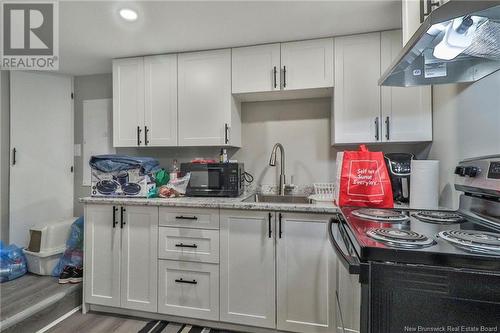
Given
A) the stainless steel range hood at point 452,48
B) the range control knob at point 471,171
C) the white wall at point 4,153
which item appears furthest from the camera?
the white wall at point 4,153

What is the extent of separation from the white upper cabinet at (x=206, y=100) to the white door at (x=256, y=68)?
76 mm

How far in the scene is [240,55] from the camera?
2170 mm

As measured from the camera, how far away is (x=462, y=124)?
143 centimetres

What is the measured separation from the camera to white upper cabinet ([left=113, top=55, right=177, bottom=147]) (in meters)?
2.34

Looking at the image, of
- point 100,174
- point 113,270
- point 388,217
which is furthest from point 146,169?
point 388,217

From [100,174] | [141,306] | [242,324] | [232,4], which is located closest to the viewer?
[232,4]

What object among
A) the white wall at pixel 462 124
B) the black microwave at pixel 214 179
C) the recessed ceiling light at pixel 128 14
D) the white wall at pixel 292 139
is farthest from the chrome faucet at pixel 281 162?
the recessed ceiling light at pixel 128 14

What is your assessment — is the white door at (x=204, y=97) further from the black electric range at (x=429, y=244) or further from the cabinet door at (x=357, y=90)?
the black electric range at (x=429, y=244)

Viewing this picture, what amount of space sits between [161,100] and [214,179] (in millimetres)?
909

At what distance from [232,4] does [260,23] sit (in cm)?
28

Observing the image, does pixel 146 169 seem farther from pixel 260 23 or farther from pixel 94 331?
pixel 260 23

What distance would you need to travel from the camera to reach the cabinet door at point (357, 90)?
6.36 ft

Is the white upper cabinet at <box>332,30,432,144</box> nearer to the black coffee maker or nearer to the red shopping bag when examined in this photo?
the black coffee maker

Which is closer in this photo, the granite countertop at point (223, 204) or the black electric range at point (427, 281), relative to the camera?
the black electric range at point (427, 281)
